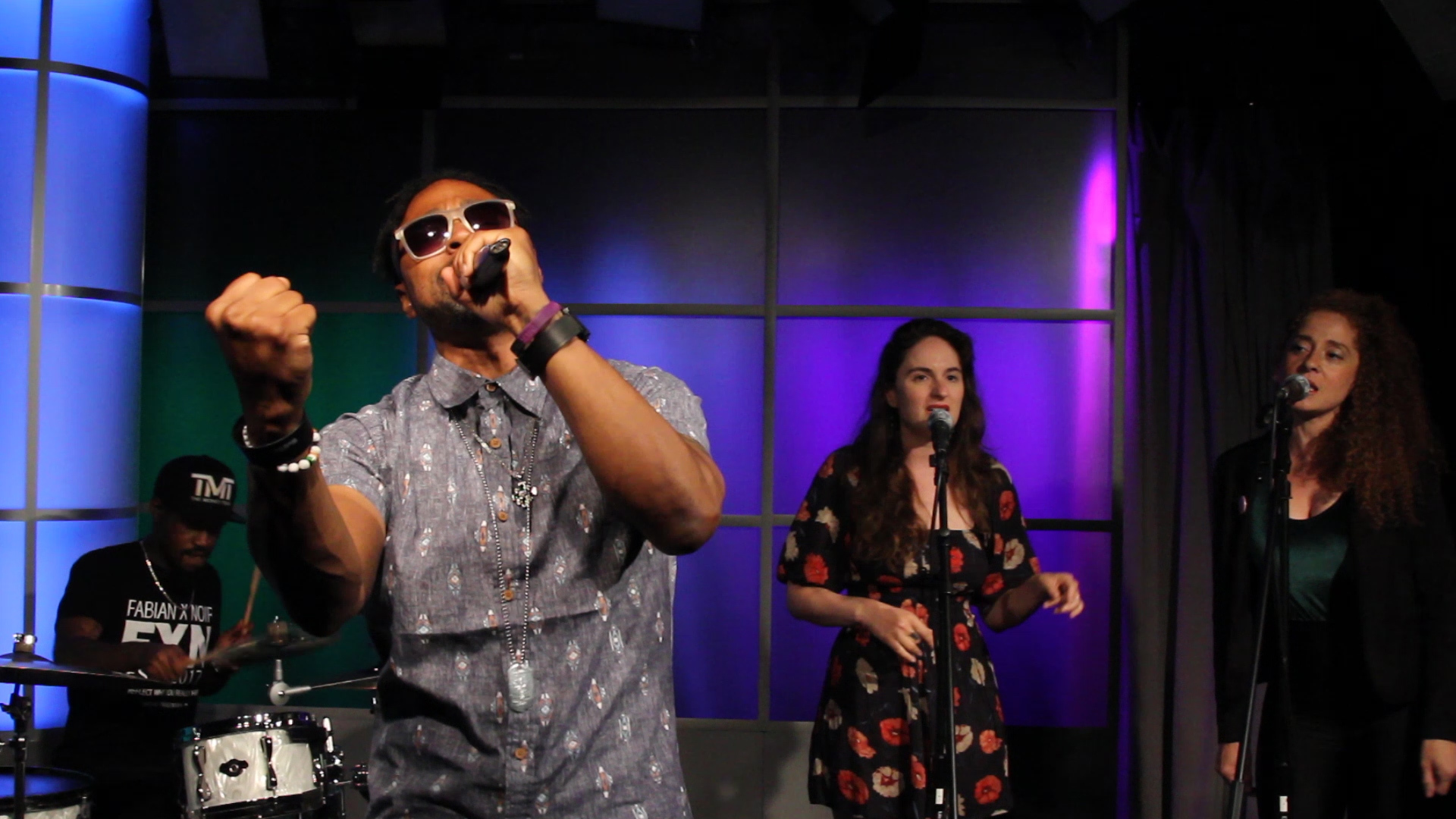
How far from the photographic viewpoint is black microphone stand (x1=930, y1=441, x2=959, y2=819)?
2.78 meters

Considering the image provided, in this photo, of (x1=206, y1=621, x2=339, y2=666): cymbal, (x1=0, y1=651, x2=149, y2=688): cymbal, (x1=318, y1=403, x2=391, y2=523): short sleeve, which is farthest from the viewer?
(x1=206, y1=621, x2=339, y2=666): cymbal

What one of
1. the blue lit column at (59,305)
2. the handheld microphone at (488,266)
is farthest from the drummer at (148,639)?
the handheld microphone at (488,266)

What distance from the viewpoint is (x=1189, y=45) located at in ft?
15.1

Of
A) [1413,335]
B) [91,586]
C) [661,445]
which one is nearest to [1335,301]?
[1413,335]

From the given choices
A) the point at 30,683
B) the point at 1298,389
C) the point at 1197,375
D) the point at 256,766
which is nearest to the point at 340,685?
the point at 256,766

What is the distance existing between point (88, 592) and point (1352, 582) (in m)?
3.91

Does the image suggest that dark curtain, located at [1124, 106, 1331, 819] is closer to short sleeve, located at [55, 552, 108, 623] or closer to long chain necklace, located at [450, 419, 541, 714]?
long chain necklace, located at [450, 419, 541, 714]

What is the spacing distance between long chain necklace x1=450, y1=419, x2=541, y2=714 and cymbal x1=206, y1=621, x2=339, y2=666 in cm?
217

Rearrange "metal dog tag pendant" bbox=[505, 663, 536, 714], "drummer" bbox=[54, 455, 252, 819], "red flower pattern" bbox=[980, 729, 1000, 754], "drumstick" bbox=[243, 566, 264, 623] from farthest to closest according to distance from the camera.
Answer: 1. "drumstick" bbox=[243, 566, 264, 623]
2. "drummer" bbox=[54, 455, 252, 819]
3. "red flower pattern" bbox=[980, 729, 1000, 754]
4. "metal dog tag pendant" bbox=[505, 663, 536, 714]

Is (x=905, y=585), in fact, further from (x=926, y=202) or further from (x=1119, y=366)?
(x=926, y=202)

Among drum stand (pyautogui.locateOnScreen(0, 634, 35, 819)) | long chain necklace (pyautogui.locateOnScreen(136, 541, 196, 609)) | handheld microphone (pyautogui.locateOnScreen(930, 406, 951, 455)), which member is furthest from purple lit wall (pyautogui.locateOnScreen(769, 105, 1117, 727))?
drum stand (pyautogui.locateOnScreen(0, 634, 35, 819))

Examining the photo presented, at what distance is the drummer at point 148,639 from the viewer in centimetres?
373

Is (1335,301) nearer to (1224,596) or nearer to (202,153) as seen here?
(1224,596)

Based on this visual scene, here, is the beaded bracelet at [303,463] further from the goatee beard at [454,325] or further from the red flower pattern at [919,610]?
the red flower pattern at [919,610]
